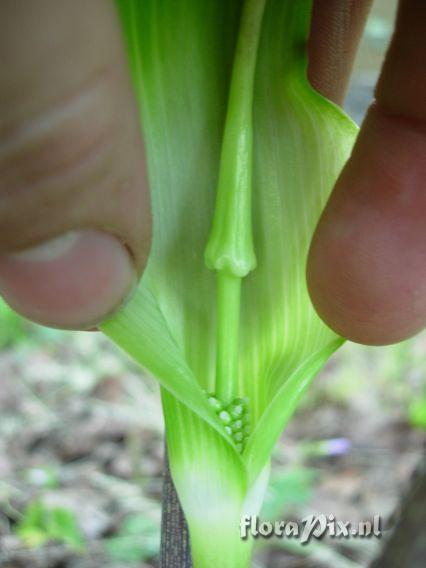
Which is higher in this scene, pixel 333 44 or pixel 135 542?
pixel 333 44

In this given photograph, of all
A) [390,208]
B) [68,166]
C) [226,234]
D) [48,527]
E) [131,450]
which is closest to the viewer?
[68,166]

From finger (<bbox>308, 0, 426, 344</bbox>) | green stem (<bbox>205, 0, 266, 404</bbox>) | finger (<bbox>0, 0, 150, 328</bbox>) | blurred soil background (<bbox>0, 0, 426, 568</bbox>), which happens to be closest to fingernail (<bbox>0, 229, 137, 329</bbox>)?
finger (<bbox>0, 0, 150, 328</bbox>)

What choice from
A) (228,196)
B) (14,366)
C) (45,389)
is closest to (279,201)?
(228,196)

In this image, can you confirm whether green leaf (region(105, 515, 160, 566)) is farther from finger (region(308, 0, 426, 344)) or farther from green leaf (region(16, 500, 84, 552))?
finger (region(308, 0, 426, 344))

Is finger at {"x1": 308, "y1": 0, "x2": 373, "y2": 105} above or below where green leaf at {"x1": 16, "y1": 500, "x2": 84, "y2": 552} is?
above

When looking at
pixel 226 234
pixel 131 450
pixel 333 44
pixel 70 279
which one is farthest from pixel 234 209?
pixel 131 450

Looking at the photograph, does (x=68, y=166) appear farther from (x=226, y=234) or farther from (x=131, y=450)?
(x=131, y=450)
